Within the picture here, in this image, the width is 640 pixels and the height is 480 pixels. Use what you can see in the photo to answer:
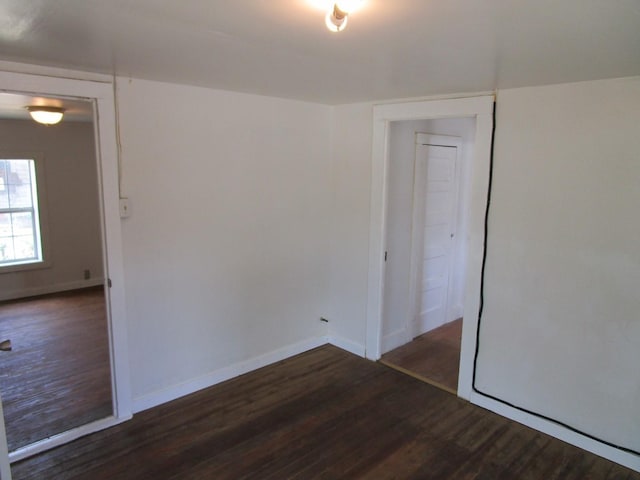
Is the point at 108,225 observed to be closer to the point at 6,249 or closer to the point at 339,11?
the point at 339,11

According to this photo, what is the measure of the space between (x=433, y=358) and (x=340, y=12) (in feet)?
11.3

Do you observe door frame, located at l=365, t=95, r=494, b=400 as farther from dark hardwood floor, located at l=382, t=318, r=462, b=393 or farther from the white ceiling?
the white ceiling

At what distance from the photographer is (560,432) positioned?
2.88 m

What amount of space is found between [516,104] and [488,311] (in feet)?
4.79

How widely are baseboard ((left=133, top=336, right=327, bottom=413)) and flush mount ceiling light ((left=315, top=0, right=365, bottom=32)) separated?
283 centimetres

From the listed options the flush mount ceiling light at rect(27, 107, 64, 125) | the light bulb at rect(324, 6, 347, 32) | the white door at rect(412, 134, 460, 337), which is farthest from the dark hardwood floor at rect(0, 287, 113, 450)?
the white door at rect(412, 134, 460, 337)

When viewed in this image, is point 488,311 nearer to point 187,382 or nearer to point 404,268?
point 404,268

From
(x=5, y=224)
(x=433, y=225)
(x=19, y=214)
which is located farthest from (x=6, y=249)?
(x=433, y=225)

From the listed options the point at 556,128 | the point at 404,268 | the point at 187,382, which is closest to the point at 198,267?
the point at 187,382

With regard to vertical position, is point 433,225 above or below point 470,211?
below

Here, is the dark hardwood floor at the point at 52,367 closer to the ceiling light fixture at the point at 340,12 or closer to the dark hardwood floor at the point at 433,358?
the dark hardwood floor at the point at 433,358

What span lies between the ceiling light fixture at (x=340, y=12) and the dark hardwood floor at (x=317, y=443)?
2.35 meters

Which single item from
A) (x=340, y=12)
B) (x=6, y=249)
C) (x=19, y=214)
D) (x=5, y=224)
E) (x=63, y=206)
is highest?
(x=340, y=12)

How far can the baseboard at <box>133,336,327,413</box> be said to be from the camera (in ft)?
10.4
